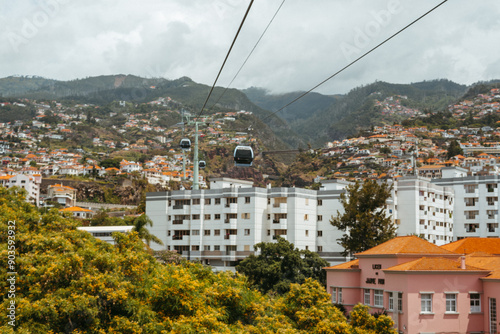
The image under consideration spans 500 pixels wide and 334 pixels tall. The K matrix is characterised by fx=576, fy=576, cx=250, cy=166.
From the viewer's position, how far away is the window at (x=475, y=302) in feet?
88.7

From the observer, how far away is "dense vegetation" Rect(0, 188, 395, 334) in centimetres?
1823

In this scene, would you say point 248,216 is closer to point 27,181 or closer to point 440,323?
point 440,323

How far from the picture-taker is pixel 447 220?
65.7 metres

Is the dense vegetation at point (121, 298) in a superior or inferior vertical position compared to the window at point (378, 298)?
superior

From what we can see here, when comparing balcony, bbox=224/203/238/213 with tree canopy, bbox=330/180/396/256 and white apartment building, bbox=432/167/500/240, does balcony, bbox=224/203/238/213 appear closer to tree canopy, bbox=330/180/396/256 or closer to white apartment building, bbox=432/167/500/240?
tree canopy, bbox=330/180/396/256

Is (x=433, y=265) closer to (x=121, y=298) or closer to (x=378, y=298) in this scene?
(x=378, y=298)

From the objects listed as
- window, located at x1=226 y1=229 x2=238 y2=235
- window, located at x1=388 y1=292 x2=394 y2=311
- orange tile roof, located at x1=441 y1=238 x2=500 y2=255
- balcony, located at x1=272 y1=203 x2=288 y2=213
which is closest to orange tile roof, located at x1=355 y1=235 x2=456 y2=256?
window, located at x1=388 y1=292 x2=394 y2=311

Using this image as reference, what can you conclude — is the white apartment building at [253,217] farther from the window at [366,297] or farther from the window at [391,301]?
the window at [391,301]

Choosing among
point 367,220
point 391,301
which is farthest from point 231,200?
point 391,301

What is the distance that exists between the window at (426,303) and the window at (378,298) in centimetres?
378

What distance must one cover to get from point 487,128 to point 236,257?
140741 millimetres

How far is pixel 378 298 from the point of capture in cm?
3105

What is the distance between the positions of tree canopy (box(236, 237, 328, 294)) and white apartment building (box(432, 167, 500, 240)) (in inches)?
1117

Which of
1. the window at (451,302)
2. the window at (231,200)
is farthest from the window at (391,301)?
the window at (231,200)
